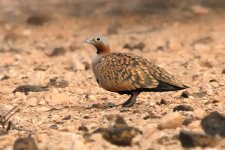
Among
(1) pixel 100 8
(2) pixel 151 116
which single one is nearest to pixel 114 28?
(1) pixel 100 8

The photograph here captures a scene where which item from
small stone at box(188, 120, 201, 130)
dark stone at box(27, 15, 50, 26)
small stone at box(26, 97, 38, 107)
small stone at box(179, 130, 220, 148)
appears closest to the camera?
small stone at box(179, 130, 220, 148)

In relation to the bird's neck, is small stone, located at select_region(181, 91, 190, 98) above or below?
below

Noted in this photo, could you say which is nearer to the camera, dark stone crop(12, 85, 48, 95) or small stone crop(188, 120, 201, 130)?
small stone crop(188, 120, 201, 130)

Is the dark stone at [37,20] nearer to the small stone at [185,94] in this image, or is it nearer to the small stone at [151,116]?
the small stone at [185,94]

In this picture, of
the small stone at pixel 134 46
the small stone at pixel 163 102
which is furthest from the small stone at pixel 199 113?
the small stone at pixel 134 46

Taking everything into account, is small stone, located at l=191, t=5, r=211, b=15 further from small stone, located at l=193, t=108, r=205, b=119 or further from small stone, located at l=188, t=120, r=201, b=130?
small stone, located at l=188, t=120, r=201, b=130

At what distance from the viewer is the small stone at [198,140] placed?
20.2ft

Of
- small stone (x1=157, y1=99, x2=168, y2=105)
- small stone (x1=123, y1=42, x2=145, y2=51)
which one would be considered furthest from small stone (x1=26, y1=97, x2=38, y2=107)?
small stone (x1=123, y1=42, x2=145, y2=51)

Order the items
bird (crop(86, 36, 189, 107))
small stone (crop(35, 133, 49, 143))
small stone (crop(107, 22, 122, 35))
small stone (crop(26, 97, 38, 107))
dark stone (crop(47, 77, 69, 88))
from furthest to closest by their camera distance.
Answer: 1. small stone (crop(107, 22, 122, 35))
2. dark stone (crop(47, 77, 69, 88))
3. small stone (crop(26, 97, 38, 107))
4. bird (crop(86, 36, 189, 107))
5. small stone (crop(35, 133, 49, 143))

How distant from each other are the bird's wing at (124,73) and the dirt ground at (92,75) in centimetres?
29

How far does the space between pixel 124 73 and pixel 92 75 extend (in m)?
3.41

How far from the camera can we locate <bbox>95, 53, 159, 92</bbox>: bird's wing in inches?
314

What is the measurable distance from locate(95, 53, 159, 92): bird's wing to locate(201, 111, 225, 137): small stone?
1.47m

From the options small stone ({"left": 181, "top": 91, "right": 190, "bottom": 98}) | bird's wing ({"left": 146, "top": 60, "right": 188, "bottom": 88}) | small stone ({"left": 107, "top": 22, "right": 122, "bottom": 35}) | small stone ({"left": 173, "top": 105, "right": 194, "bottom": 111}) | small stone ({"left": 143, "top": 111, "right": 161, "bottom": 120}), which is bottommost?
small stone ({"left": 143, "top": 111, "right": 161, "bottom": 120})
